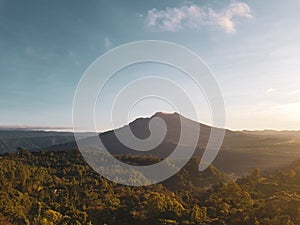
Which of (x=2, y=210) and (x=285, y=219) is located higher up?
(x=285, y=219)

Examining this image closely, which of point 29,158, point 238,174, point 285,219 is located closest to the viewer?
point 285,219

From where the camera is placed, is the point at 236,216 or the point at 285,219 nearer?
the point at 285,219

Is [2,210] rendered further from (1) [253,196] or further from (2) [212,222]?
(1) [253,196]

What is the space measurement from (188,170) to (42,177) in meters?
42.8

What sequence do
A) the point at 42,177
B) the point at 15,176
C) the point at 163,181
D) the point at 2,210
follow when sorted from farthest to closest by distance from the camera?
1. the point at 163,181
2. the point at 42,177
3. the point at 15,176
4. the point at 2,210

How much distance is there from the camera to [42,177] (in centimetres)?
6831

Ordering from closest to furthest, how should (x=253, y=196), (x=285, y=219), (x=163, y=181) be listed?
(x=285, y=219) < (x=253, y=196) < (x=163, y=181)

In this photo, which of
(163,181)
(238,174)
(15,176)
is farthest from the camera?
(238,174)

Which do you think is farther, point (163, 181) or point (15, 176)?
point (163, 181)

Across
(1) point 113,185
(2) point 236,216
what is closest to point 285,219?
(2) point 236,216

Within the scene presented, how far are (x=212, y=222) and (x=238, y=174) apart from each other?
9977 cm

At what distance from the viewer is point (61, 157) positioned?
347 feet

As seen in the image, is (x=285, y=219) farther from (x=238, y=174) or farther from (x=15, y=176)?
(x=238, y=174)

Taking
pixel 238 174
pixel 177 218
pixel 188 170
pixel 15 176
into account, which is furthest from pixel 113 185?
pixel 238 174
